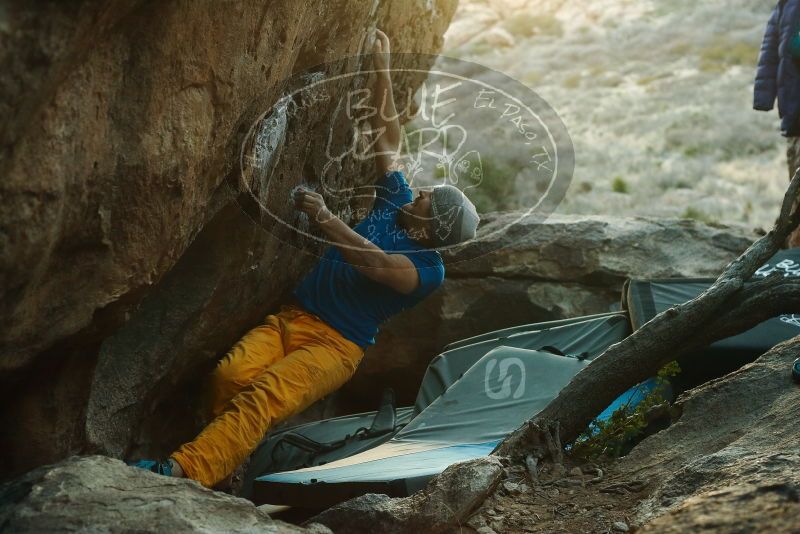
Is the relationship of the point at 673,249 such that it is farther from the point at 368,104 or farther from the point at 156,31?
the point at 156,31

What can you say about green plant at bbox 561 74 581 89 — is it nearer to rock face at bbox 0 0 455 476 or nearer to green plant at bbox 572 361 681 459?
rock face at bbox 0 0 455 476

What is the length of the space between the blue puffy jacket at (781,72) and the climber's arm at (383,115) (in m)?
3.18

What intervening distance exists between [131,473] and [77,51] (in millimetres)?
1272

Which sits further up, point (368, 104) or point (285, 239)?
point (368, 104)

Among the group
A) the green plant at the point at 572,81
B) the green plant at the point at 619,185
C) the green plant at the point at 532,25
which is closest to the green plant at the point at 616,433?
the green plant at the point at 619,185

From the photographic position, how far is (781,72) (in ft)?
22.1

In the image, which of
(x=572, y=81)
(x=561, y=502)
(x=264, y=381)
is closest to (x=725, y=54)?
(x=572, y=81)

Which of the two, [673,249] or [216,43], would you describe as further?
[673,249]

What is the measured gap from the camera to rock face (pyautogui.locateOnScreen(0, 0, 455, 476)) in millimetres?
2572

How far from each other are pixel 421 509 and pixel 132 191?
4.48ft

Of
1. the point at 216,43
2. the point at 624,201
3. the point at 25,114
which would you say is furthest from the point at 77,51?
the point at 624,201

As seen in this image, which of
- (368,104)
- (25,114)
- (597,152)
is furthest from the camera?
(597,152)

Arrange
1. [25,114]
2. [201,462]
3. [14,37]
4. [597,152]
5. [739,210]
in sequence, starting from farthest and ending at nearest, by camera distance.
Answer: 1. [597,152]
2. [739,210]
3. [201,462]
4. [25,114]
5. [14,37]

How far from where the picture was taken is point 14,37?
2242 millimetres
